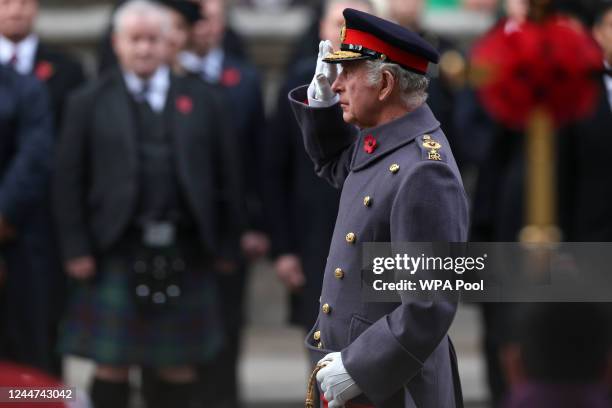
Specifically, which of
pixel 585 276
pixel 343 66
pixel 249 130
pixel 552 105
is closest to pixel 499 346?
pixel 552 105

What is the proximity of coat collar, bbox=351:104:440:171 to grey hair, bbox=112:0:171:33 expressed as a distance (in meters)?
3.07

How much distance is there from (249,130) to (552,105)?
5.16ft

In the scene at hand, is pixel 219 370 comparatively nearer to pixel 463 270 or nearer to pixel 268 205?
pixel 268 205

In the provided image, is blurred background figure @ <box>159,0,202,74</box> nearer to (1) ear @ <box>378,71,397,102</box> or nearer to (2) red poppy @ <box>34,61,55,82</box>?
(2) red poppy @ <box>34,61,55,82</box>

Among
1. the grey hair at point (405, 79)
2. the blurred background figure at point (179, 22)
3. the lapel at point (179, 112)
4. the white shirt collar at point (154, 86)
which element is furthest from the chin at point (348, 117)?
the blurred background figure at point (179, 22)

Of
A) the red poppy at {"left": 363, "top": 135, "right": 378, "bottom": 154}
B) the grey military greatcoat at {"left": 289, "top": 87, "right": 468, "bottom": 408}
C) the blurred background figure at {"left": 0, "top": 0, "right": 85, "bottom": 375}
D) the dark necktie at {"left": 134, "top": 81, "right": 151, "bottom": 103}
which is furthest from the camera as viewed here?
the blurred background figure at {"left": 0, "top": 0, "right": 85, "bottom": 375}

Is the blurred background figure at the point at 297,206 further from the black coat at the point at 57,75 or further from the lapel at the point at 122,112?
the black coat at the point at 57,75

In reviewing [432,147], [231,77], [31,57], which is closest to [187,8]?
[231,77]

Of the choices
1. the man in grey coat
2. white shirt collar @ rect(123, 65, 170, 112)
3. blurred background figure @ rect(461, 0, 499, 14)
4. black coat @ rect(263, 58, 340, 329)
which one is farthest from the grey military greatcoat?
blurred background figure @ rect(461, 0, 499, 14)

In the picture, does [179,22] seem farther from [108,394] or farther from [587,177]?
[587,177]

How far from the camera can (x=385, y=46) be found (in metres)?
4.11

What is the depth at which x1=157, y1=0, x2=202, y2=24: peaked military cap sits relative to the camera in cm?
745

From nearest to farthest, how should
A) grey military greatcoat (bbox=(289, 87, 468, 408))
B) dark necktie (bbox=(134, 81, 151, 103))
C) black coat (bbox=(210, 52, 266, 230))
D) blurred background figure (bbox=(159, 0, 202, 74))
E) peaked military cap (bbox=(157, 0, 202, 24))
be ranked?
1. grey military greatcoat (bbox=(289, 87, 468, 408))
2. dark necktie (bbox=(134, 81, 151, 103))
3. blurred background figure (bbox=(159, 0, 202, 74))
4. peaked military cap (bbox=(157, 0, 202, 24))
5. black coat (bbox=(210, 52, 266, 230))

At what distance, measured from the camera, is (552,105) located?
7.29m
